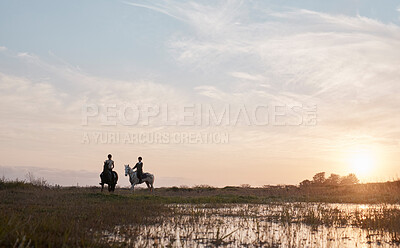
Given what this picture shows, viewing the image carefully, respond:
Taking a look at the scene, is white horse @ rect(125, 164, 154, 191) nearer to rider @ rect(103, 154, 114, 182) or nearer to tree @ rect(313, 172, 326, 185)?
rider @ rect(103, 154, 114, 182)

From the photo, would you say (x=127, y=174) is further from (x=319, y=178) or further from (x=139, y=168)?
(x=319, y=178)

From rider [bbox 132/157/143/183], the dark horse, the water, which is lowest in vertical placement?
the water

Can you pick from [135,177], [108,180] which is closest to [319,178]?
[135,177]

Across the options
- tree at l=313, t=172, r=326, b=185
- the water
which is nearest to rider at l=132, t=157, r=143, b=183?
the water

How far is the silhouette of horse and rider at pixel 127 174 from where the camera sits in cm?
2362

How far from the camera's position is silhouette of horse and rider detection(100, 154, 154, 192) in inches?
930

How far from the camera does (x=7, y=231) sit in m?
5.91

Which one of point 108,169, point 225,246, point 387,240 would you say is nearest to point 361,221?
point 387,240

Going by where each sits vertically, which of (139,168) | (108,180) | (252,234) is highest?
(139,168)

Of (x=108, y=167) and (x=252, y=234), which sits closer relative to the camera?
(x=252, y=234)

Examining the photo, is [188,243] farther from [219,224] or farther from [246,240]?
[219,224]

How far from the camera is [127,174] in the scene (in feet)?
87.9

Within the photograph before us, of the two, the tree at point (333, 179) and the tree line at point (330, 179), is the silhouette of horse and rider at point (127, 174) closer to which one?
the tree line at point (330, 179)

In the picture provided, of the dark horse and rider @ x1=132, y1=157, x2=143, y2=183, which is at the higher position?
rider @ x1=132, y1=157, x2=143, y2=183
